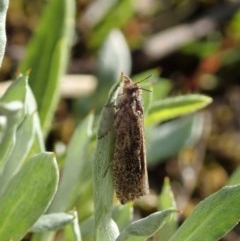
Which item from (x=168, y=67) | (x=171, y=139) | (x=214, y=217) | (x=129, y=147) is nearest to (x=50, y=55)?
(x=171, y=139)

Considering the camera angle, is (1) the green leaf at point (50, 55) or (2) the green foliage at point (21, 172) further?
(1) the green leaf at point (50, 55)

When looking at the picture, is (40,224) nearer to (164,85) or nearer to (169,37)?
(164,85)

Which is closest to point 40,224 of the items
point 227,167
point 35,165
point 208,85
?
point 35,165

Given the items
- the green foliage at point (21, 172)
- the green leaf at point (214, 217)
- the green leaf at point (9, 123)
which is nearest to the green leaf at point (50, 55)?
the green foliage at point (21, 172)

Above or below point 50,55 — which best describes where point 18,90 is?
above

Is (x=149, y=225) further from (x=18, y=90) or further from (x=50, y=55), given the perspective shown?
(x=50, y=55)

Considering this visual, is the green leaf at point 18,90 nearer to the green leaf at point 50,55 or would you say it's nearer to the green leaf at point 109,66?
the green leaf at point 50,55

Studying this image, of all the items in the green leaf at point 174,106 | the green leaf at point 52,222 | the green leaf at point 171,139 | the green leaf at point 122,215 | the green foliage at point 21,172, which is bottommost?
the green leaf at point 171,139
